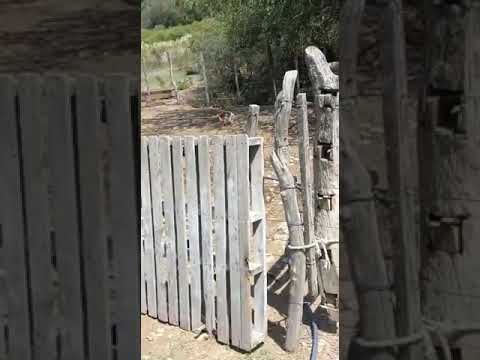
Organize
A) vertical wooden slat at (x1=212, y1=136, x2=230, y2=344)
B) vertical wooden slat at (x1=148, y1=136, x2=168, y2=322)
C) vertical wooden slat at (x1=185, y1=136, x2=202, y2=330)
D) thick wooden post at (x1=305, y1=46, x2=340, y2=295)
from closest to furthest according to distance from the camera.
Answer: thick wooden post at (x1=305, y1=46, x2=340, y2=295) → vertical wooden slat at (x1=212, y1=136, x2=230, y2=344) → vertical wooden slat at (x1=185, y1=136, x2=202, y2=330) → vertical wooden slat at (x1=148, y1=136, x2=168, y2=322)

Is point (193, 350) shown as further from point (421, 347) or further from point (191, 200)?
point (421, 347)

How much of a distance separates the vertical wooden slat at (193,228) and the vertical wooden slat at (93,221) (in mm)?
1313

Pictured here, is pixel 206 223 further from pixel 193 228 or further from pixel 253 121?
pixel 253 121

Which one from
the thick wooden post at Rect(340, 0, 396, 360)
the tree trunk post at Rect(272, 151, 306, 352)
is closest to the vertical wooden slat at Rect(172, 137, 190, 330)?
the tree trunk post at Rect(272, 151, 306, 352)

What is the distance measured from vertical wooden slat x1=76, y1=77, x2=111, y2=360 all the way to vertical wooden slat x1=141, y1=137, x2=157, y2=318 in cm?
148

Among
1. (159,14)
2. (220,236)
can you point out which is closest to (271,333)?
(220,236)

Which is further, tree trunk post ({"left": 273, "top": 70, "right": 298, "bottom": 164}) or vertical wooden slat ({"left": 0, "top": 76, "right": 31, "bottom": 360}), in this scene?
tree trunk post ({"left": 273, "top": 70, "right": 298, "bottom": 164})

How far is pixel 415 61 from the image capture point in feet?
3.21

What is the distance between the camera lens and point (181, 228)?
3.05 m

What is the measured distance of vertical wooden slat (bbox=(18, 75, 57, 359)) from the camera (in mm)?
1603

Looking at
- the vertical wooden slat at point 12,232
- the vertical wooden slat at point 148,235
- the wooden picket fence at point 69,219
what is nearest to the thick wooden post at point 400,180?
the wooden picket fence at point 69,219

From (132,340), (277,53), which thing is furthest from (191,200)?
(277,53)

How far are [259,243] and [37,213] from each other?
4.97 feet

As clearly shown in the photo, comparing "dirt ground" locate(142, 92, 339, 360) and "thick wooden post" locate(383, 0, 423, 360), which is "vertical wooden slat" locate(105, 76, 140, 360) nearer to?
"thick wooden post" locate(383, 0, 423, 360)
